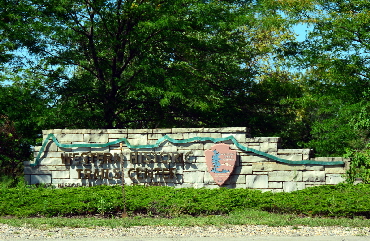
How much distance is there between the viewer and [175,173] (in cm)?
1341

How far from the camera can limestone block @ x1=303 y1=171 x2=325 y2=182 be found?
41.5 ft

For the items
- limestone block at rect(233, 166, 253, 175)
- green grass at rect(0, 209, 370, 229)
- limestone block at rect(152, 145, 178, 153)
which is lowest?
green grass at rect(0, 209, 370, 229)

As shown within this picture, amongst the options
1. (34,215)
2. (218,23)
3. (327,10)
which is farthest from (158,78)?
(34,215)

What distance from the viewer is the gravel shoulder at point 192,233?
27.5 ft

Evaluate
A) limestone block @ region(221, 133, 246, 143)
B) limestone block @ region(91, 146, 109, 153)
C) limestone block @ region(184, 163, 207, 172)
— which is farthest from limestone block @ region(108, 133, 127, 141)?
limestone block @ region(221, 133, 246, 143)

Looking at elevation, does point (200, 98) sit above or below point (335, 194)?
above

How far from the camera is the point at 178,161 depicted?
1338 cm

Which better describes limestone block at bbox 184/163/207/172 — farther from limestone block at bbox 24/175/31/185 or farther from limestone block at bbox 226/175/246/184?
limestone block at bbox 24/175/31/185

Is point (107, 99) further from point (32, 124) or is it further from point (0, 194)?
point (0, 194)

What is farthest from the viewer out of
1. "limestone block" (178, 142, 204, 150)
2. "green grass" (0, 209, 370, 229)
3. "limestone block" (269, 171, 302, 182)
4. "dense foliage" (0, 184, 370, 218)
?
"limestone block" (178, 142, 204, 150)

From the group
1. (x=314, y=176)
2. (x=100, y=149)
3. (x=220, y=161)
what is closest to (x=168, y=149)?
(x=220, y=161)

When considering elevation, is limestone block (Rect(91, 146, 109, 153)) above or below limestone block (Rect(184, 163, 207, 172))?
above

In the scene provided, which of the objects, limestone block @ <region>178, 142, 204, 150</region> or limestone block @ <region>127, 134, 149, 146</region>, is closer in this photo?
limestone block @ <region>178, 142, 204, 150</region>

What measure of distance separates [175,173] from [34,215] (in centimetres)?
375
